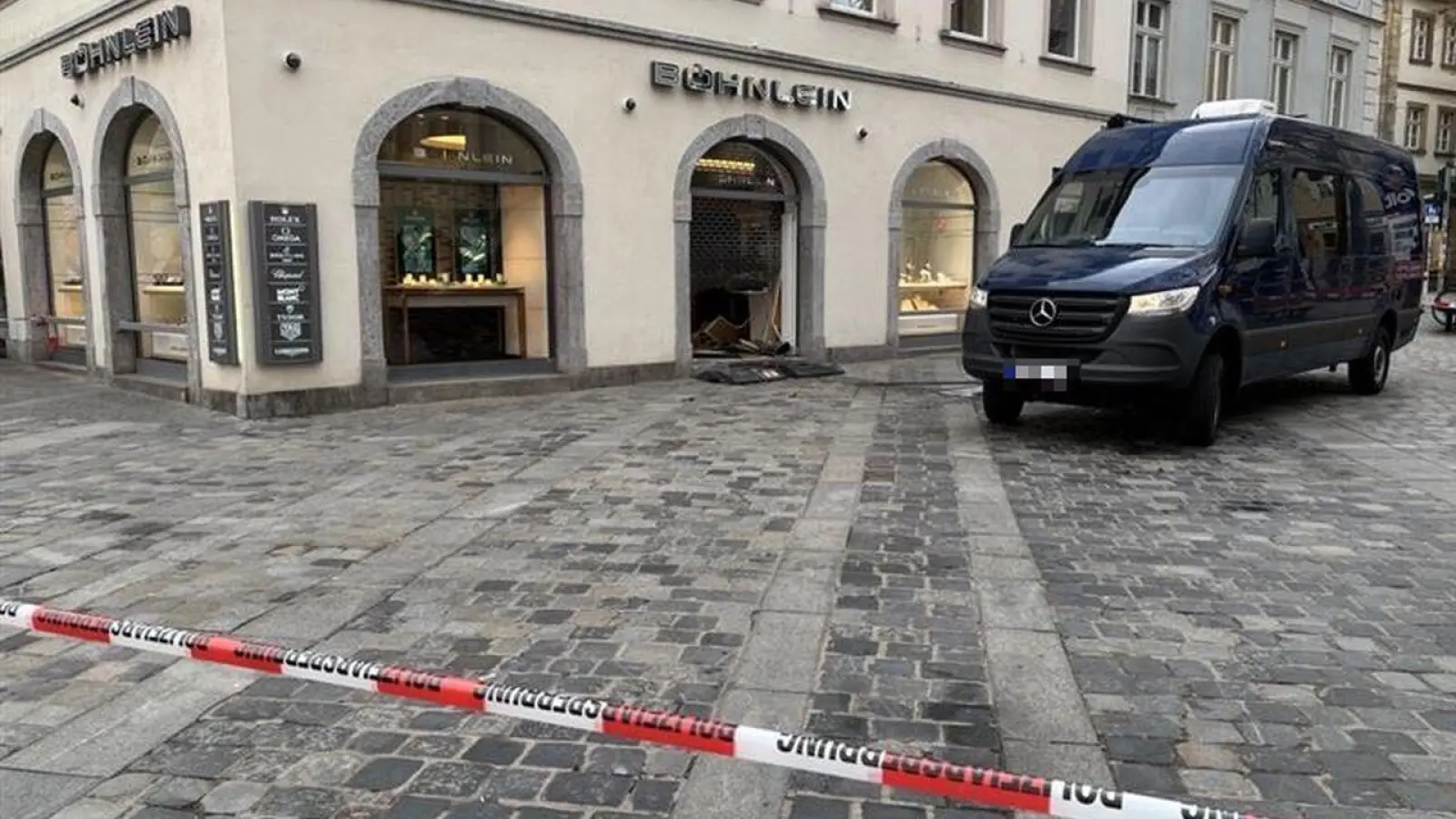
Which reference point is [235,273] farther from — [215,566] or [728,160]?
[728,160]

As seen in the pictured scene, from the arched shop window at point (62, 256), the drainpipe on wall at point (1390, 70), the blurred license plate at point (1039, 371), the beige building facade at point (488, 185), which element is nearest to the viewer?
the blurred license plate at point (1039, 371)

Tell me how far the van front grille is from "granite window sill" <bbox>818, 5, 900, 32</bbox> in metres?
7.21

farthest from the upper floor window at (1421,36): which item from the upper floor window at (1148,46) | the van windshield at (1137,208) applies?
the van windshield at (1137,208)

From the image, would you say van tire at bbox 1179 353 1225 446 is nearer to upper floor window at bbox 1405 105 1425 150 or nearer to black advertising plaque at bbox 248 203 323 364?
black advertising plaque at bbox 248 203 323 364

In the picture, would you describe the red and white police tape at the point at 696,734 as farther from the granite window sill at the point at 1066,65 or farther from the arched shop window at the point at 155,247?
the granite window sill at the point at 1066,65

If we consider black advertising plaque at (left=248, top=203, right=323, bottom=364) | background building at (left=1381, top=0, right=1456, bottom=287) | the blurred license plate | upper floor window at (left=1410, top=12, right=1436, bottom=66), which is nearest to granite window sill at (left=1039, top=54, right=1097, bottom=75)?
the blurred license plate

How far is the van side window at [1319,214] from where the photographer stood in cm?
988

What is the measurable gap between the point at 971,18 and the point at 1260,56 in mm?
9386

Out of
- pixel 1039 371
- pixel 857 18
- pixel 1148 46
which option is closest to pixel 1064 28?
pixel 1148 46

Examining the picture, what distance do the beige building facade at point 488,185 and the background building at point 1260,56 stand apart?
3.99 meters

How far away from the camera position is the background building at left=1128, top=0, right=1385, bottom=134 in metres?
20.7

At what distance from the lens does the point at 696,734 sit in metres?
2.64

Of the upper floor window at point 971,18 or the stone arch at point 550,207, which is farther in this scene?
the upper floor window at point 971,18

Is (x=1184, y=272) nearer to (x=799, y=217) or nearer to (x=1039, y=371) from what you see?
(x=1039, y=371)
